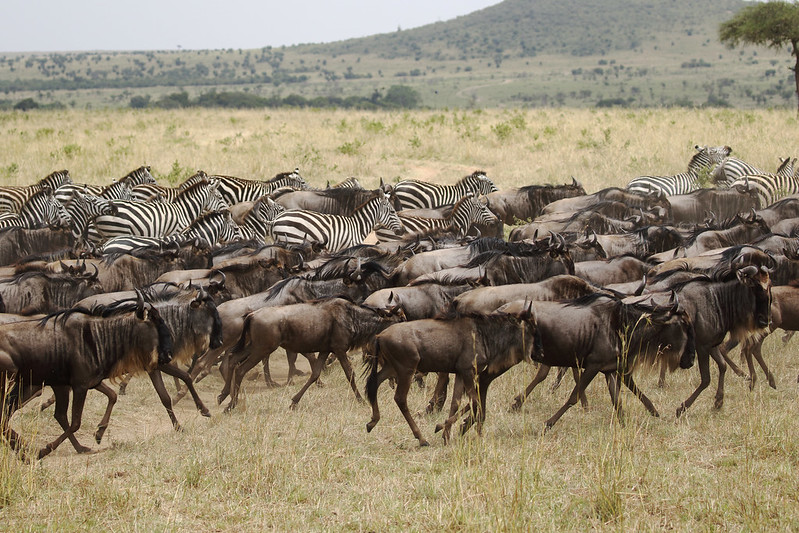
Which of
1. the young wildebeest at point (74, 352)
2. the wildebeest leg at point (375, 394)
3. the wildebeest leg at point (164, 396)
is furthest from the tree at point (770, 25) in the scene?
the young wildebeest at point (74, 352)

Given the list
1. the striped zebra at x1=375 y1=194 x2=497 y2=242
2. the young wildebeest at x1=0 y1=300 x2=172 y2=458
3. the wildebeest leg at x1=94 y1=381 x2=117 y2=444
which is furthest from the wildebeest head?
the striped zebra at x1=375 y1=194 x2=497 y2=242

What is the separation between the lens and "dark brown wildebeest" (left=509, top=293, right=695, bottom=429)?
6426mm

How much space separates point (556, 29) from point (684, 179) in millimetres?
86827

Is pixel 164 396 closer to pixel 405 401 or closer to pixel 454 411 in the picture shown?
pixel 405 401

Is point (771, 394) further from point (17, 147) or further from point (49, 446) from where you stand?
point (17, 147)

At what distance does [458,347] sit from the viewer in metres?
6.23

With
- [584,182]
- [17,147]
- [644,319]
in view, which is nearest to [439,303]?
[644,319]

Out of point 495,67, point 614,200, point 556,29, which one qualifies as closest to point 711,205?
point 614,200

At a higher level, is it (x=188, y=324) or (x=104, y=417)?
(x=188, y=324)

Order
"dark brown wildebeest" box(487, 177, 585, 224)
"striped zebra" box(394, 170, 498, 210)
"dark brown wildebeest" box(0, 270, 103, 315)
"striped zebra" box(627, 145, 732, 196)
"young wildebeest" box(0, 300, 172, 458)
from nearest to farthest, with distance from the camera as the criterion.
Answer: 1. "young wildebeest" box(0, 300, 172, 458)
2. "dark brown wildebeest" box(0, 270, 103, 315)
3. "dark brown wildebeest" box(487, 177, 585, 224)
4. "striped zebra" box(394, 170, 498, 210)
5. "striped zebra" box(627, 145, 732, 196)

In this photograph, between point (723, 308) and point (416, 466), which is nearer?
point (416, 466)

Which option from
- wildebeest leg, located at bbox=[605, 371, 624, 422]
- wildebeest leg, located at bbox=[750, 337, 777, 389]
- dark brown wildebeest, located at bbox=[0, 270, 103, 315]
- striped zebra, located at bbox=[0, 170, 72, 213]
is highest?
dark brown wildebeest, located at bbox=[0, 270, 103, 315]

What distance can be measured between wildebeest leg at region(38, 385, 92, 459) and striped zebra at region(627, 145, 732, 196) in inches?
419

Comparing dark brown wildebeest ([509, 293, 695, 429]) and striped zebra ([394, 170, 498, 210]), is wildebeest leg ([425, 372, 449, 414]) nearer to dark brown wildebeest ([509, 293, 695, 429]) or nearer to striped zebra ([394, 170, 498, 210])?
dark brown wildebeest ([509, 293, 695, 429])
